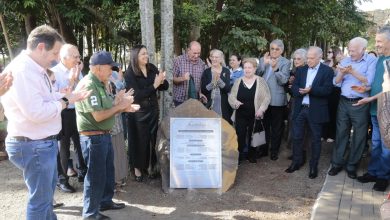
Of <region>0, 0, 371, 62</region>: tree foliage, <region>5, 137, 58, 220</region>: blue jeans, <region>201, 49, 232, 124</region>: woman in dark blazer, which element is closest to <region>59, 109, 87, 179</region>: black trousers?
<region>5, 137, 58, 220</region>: blue jeans

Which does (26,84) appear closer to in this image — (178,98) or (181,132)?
(181,132)

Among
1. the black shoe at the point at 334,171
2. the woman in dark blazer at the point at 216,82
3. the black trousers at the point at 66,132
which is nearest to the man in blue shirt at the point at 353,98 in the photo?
the black shoe at the point at 334,171

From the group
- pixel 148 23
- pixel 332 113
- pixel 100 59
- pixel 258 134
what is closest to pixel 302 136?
pixel 258 134

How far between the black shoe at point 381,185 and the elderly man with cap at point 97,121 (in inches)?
128

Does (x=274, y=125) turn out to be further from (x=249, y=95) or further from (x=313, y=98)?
(x=313, y=98)

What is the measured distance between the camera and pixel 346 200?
467cm

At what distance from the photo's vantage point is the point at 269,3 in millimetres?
8727

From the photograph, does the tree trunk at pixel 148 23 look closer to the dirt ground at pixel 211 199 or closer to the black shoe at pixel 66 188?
the dirt ground at pixel 211 199

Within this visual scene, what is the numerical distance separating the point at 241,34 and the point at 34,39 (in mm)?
5547

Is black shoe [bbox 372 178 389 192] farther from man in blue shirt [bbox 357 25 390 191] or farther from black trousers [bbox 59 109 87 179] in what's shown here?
black trousers [bbox 59 109 87 179]

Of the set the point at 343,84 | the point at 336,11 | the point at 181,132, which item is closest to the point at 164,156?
the point at 181,132

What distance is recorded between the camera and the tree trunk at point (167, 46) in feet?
18.7

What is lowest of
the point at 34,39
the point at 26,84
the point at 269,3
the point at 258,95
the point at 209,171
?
the point at 209,171

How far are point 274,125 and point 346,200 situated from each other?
79.0 inches
